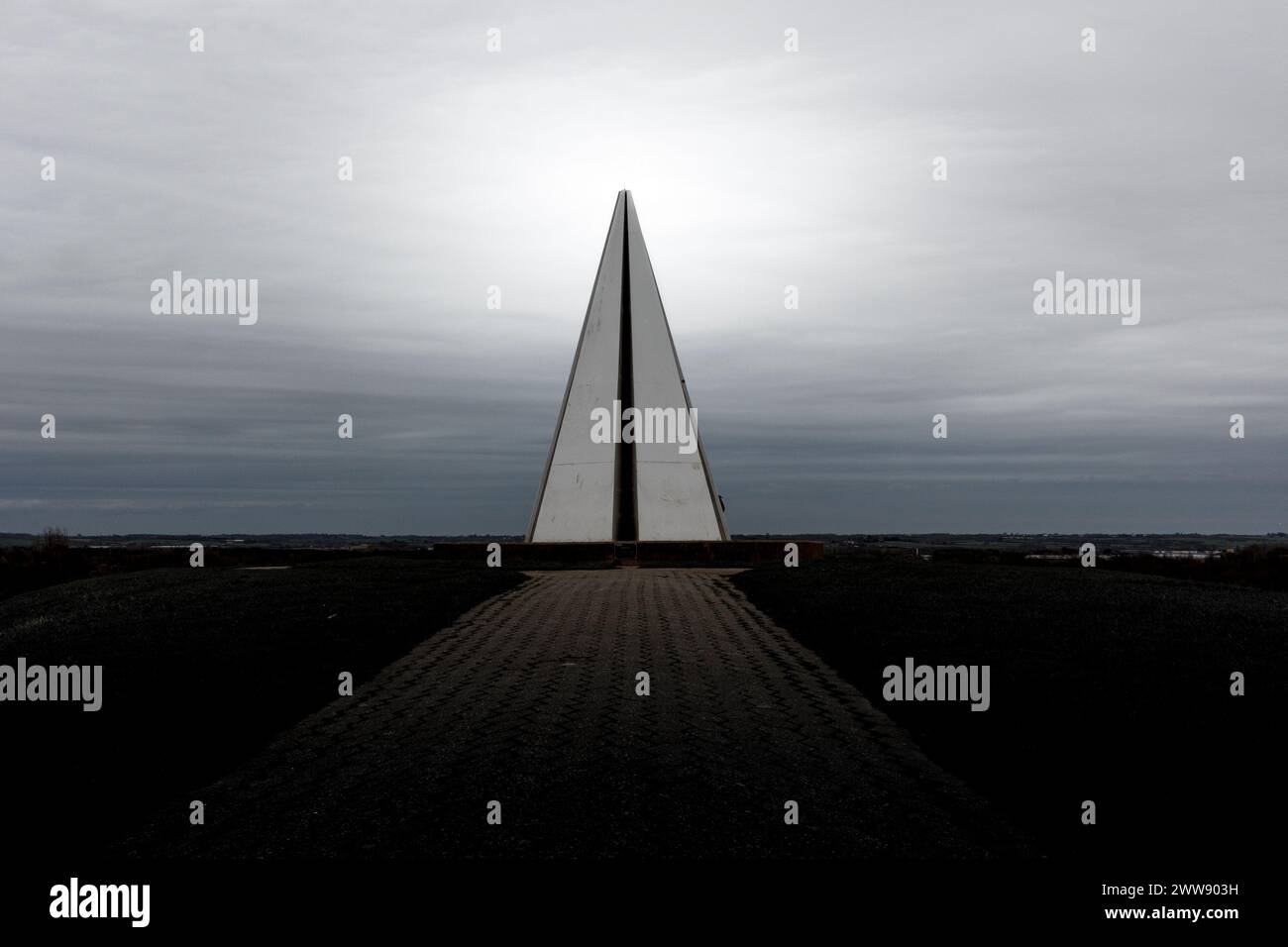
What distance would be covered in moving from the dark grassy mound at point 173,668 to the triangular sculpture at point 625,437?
25.9 feet

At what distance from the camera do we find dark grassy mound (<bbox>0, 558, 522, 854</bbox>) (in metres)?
4.95

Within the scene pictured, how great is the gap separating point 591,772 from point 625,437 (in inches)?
772

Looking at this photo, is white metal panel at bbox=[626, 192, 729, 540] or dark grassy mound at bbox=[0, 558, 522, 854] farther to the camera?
white metal panel at bbox=[626, 192, 729, 540]

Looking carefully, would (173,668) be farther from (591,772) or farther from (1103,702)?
(1103,702)

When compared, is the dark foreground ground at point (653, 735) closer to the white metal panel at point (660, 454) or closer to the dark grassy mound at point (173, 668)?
the dark grassy mound at point (173, 668)

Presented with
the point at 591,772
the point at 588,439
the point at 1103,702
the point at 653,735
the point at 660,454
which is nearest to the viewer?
the point at 591,772

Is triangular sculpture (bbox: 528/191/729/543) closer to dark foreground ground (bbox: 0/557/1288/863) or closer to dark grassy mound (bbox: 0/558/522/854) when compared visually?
dark grassy mound (bbox: 0/558/522/854)

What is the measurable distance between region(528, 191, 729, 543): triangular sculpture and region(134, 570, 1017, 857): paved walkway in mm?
14224

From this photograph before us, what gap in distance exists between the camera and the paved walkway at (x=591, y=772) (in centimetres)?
422

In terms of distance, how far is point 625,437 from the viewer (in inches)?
970

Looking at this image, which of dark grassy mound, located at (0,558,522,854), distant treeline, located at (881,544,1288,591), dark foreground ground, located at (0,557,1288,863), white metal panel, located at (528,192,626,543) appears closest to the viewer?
dark foreground ground, located at (0,557,1288,863)

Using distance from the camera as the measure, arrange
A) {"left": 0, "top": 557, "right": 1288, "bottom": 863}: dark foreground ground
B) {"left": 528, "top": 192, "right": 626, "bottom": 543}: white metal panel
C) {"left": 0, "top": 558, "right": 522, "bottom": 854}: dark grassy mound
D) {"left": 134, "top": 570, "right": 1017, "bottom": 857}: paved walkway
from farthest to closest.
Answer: {"left": 528, "top": 192, "right": 626, "bottom": 543}: white metal panel < {"left": 0, "top": 558, "right": 522, "bottom": 854}: dark grassy mound < {"left": 0, "top": 557, "right": 1288, "bottom": 863}: dark foreground ground < {"left": 134, "top": 570, "right": 1017, "bottom": 857}: paved walkway

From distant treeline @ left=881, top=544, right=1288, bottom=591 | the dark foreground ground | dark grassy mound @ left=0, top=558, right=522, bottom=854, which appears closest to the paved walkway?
the dark foreground ground

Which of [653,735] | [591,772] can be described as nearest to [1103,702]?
[653,735]
